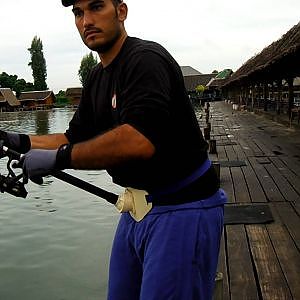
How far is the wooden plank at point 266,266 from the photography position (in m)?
3.50

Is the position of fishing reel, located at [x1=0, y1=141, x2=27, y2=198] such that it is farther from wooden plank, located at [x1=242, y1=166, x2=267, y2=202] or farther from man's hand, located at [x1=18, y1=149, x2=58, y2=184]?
wooden plank, located at [x1=242, y1=166, x2=267, y2=202]

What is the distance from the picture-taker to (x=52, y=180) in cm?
1391

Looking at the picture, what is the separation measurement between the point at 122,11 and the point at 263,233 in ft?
11.5

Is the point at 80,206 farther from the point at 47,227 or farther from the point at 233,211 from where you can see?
the point at 233,211

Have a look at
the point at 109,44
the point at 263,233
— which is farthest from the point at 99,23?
the point at 263,233

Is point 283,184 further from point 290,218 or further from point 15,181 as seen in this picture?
point 15,181

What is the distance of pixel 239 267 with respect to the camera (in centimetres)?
404

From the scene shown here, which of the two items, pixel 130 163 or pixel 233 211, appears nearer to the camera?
pixel 130 163

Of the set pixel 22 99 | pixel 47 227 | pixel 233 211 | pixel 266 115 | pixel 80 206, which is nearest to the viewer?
pixel 233 211

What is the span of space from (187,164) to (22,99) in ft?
376

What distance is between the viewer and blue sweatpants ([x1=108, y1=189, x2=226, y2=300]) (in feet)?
6.61

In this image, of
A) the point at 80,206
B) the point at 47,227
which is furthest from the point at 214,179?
the point at 80,206

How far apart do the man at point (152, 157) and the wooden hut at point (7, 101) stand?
100 m

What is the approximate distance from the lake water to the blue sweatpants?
4.18 metres
